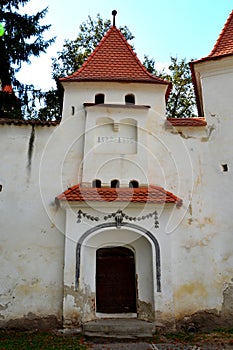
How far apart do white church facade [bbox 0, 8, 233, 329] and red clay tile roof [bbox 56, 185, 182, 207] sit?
3 centimetres

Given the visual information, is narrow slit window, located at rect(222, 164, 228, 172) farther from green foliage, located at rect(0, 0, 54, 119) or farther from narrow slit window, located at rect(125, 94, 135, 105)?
green foliage, located at rect(0, 0, 54, 119)

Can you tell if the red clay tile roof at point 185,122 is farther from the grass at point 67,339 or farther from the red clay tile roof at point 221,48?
the grass at point 67,339

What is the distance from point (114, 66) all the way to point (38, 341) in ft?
27.6

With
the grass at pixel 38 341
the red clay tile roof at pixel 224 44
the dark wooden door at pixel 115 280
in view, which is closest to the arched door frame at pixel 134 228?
the dark wooden door at pixel 115 280

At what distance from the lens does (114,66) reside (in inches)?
440

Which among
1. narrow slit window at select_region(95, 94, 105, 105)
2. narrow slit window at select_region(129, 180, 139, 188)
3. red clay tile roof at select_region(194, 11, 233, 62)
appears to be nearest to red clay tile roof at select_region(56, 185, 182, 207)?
narrow slit window at select_region(129, 180, 139, 188)

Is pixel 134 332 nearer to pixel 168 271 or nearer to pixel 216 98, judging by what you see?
pixel 168 271

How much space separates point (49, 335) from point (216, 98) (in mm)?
8046

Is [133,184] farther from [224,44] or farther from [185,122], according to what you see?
[224,44]

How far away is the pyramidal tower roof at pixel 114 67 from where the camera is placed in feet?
34.6

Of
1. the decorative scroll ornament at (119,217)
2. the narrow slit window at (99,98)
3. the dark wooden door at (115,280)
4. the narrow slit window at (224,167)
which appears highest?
the narrow slit window at (99,98)

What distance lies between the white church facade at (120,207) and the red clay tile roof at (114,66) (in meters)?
0.07

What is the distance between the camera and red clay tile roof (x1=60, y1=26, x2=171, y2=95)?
34.7ft

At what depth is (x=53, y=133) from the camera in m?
9.92
